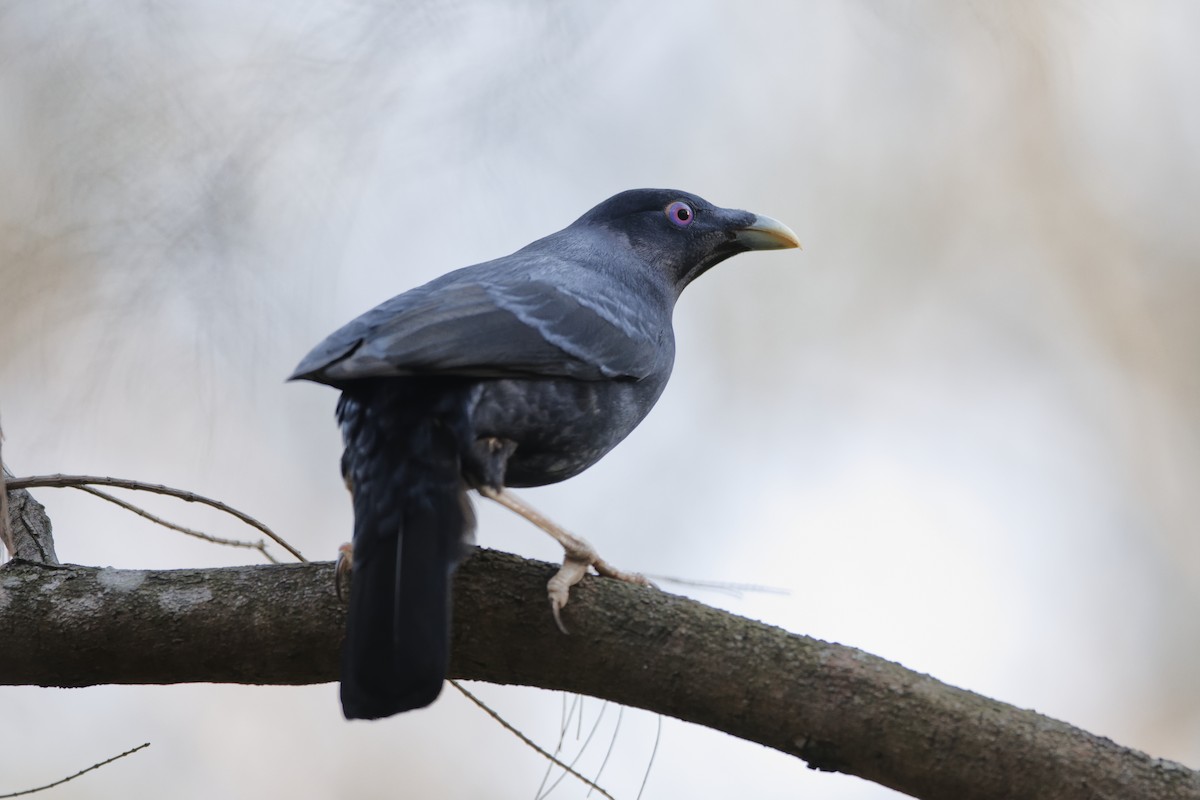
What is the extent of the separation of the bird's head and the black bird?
0.40 meters

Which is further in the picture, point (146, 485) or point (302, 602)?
point (146, 485)

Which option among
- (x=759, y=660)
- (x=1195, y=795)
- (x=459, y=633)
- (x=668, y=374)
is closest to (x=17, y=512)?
(x=459, y=633)

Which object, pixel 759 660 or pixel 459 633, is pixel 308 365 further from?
pixel 759 660

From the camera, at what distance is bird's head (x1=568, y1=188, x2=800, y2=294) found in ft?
13.1

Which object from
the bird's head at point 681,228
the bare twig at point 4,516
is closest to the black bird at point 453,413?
the bird's head at point 681,228

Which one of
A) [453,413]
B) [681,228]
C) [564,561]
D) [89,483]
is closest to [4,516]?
[89,483]

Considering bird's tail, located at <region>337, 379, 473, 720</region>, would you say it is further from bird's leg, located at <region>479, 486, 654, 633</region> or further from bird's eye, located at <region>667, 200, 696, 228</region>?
bird's eye, located at <region>667, 200, 696, 228</region>

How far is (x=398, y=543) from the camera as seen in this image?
250 cm

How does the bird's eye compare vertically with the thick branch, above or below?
above

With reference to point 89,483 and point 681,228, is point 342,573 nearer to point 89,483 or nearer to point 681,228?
point 89,483

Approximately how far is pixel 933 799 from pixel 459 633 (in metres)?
1.03

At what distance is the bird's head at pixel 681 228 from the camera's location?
158 inches

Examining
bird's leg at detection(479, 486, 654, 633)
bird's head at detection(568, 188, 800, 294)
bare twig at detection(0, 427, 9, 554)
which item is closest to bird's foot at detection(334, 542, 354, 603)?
bird's leg at detection(479, 486, 654, 633)

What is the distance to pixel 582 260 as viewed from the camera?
3.71m
